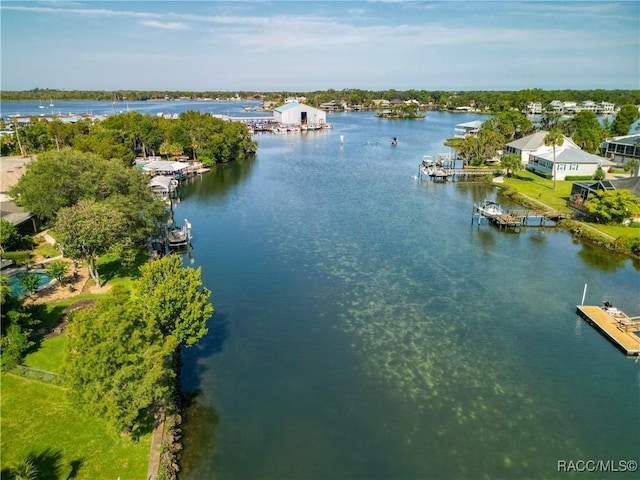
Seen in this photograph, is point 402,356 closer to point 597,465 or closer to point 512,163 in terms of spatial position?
point 597,465

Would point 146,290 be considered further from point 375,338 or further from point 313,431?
point 375,338

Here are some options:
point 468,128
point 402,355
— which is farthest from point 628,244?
point 468,128

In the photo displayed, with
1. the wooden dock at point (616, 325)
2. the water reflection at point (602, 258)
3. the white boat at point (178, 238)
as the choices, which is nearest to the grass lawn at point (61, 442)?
the white boat at point (178, 238)

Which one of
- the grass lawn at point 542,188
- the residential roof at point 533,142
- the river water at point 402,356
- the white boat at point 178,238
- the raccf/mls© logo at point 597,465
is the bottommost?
the raccf/mls© logo at point 597,465

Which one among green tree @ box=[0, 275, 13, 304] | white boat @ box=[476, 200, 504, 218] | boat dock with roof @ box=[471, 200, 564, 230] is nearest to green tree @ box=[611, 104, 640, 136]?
boat dock with roof @ box=[471, 200, 564, 230]

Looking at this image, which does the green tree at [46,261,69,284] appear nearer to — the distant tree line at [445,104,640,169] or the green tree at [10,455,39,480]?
the green tree at [10,455,39,480]

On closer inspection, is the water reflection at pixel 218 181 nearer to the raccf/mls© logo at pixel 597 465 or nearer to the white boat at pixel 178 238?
the white boat at pixel 178 238
